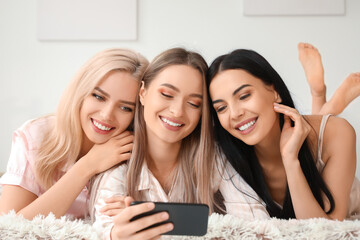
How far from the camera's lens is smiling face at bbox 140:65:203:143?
159 centimetres

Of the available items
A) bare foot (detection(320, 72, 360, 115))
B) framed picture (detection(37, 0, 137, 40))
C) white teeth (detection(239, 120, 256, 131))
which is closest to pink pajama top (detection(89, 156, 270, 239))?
white teeth (detection(239, 120, 256, 131))

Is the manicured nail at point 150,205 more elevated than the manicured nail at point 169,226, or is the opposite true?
the manicured nail at point 150,205

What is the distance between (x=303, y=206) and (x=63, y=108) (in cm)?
121

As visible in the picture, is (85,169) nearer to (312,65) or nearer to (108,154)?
(108,154)

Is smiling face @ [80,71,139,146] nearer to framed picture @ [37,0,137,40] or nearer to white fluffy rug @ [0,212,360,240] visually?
white fluffy rug @ [0,212,360,240]

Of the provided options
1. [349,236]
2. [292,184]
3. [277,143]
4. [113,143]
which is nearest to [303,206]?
[292,184]

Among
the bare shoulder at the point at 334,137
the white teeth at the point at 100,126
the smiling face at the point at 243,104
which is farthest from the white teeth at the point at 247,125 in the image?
the white teeth at the point at 100,126

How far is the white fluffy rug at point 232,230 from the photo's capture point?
3.40 feet

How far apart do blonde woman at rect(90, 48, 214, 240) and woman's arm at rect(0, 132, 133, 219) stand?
0.20 ft

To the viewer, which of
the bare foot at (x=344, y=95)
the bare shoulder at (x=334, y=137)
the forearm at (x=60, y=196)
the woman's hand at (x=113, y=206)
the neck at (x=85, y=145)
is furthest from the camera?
the bare foot at (x=344, y=95)

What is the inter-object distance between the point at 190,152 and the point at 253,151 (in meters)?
0.35

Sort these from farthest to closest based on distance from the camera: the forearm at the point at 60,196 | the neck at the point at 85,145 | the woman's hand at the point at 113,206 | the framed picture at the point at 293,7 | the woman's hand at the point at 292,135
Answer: the framed picture at the point at 293,7 < the neck at the point at 85,145 < the woman's hand at the point at 292,135 < the forearm at the point at 60,196 < the woman's hand at the point at 113,206

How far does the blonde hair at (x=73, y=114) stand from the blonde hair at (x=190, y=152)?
0.14 meters

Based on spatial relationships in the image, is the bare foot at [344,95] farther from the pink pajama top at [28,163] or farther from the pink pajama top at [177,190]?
the pink pajama top at [28,163]
